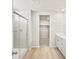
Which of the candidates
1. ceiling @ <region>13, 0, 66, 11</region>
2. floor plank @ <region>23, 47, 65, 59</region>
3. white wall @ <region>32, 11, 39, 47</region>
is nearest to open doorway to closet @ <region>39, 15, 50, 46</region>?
white wall @ <region>32, 11, 39, 47</region>

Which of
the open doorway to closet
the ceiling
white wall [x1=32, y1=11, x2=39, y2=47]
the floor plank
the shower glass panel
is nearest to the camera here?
the shower glass panel

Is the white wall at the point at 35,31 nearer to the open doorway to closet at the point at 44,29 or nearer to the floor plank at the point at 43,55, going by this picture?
the open doorway to closet at the point at 44,29

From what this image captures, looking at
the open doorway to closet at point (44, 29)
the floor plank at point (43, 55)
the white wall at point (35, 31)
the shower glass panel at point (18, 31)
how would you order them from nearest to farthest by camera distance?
1. the shower glass panel at point (18, 31)
2. the floor plank at point (43, 55)
3. the white wall at point (35, 31)
4. the open doorway to closet at point (44, 29)

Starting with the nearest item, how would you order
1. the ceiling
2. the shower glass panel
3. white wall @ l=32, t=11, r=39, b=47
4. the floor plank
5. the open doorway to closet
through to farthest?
the shower glass panel, the ceiling, the floor plank, white wall @ l=32, t=11, r=39, b=47, the open doorway to closet

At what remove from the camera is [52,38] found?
6.80 meters

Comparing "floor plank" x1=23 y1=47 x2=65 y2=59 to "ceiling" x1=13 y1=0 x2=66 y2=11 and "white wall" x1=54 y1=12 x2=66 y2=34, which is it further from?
"ceiling" x1=13 y1=0 x2=66 y2=11

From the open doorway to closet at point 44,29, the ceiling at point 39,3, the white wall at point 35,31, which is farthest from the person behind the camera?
the open doorway to closet at point 44,29

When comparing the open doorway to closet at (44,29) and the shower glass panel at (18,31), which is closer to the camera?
the shower glass panel at (18,31)

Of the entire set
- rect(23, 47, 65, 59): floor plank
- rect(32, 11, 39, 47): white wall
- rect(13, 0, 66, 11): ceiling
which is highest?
rect(13, 0, 66, 11): ceiling

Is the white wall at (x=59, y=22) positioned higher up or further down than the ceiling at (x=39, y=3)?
further down

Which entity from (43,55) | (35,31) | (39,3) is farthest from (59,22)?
(43,55)

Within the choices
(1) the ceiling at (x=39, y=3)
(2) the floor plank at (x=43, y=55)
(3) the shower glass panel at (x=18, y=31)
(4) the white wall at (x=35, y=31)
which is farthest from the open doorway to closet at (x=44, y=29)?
(3) the shower glass panel at (x=18, y=31)

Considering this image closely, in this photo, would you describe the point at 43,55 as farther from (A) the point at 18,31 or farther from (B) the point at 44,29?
(B) the point at 44,29
